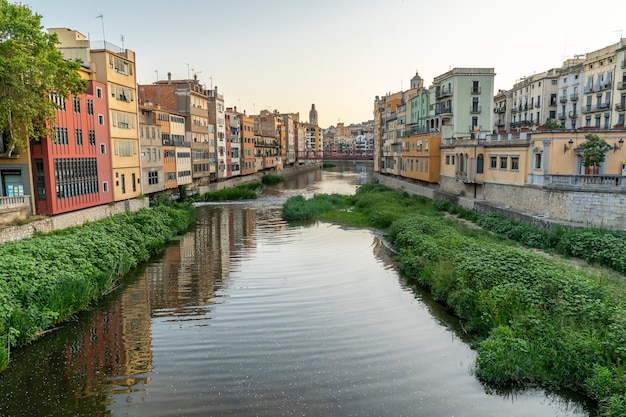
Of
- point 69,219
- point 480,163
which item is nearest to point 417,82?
point 480,163

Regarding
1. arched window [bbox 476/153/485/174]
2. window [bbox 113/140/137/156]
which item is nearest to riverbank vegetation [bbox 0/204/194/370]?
window [bbox 113/140/137/156]

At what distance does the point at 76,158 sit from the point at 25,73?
25.4 ft

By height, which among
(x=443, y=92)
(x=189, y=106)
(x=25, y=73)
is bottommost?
(x=25, y=73)

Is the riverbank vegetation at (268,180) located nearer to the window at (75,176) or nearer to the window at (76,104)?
the window at (75,176)

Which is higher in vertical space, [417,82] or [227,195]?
[417,82]

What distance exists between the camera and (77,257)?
2084cm

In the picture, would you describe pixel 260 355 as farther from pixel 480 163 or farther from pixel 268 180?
pixel 268 180

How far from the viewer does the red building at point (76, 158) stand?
27.3m

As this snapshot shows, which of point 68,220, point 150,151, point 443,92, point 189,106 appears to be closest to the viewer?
point 68,220

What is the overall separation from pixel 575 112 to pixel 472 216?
31465mm

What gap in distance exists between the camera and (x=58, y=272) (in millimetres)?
18453

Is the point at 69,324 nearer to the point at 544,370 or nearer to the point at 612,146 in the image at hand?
the point at 544,370

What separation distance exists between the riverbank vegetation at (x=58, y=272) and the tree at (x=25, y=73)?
5.78 metres

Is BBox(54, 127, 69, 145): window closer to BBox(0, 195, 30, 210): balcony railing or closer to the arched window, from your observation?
BBox(0, 195, 30, 210): balcony railing
